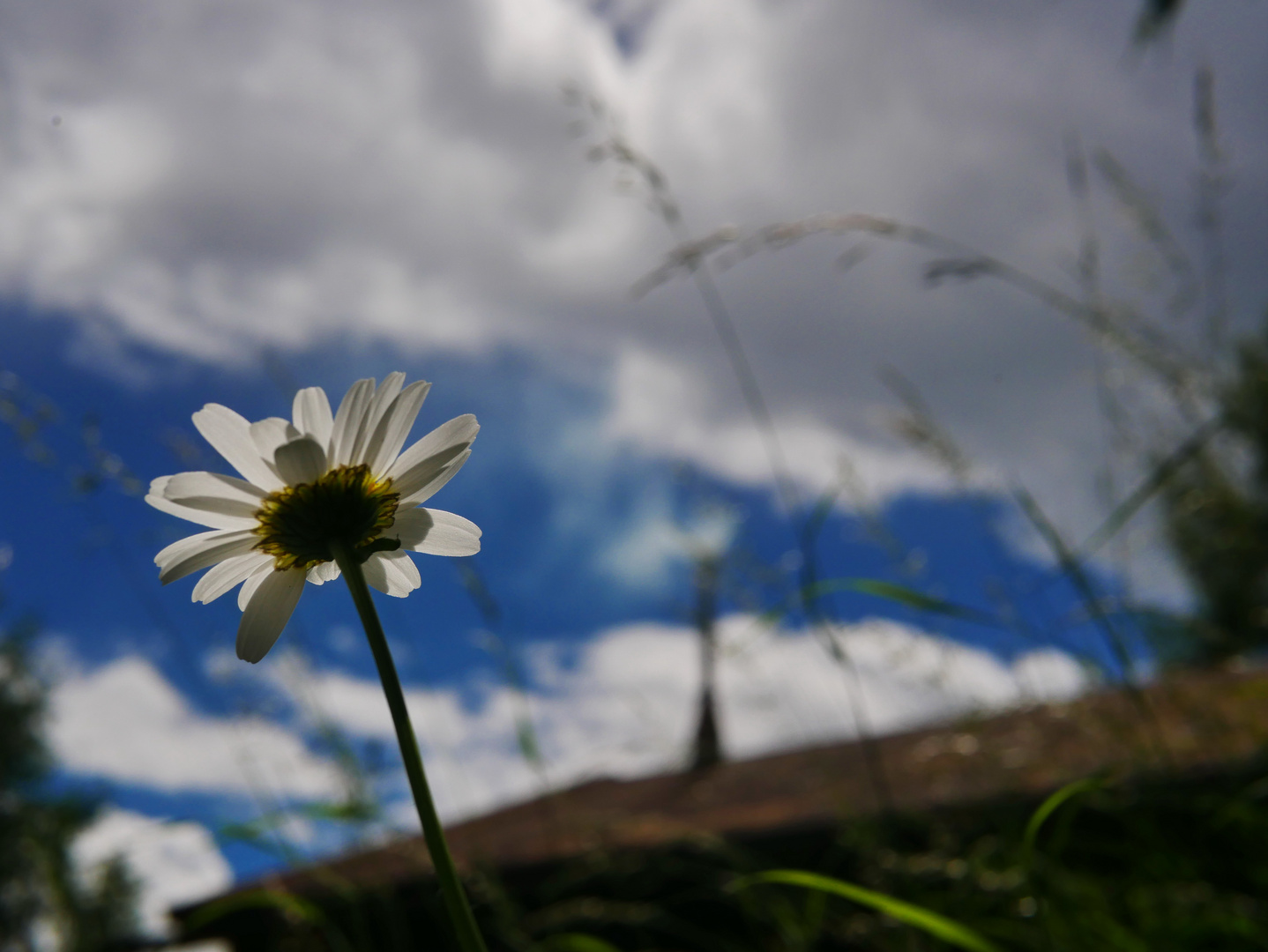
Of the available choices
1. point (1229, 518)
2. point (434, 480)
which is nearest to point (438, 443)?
point (434, 480)

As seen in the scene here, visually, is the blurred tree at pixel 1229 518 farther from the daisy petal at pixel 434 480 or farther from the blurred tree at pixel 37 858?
the blurred tree at pixel 37 858

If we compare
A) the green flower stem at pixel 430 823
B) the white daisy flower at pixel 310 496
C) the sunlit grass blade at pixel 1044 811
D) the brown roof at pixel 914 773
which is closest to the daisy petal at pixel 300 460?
the white daisy flower at pixel 310 496

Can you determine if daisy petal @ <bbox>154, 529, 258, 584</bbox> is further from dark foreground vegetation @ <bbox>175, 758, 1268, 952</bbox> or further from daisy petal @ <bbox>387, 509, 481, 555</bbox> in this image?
dark foreground vegetation @ <bbox>175, 758, 1268, 952</bbox>

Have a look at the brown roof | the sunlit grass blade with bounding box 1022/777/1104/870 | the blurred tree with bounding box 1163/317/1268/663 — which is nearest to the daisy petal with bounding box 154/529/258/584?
the sunlit grass blade with bounding box 1022/777/1104/870

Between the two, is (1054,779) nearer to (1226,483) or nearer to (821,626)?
(1226,483)

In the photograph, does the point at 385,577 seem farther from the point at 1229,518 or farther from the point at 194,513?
the point at 1229,518

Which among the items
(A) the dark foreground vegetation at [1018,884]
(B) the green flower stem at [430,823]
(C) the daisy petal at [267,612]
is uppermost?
(C) the daisy petal at [267,612]
